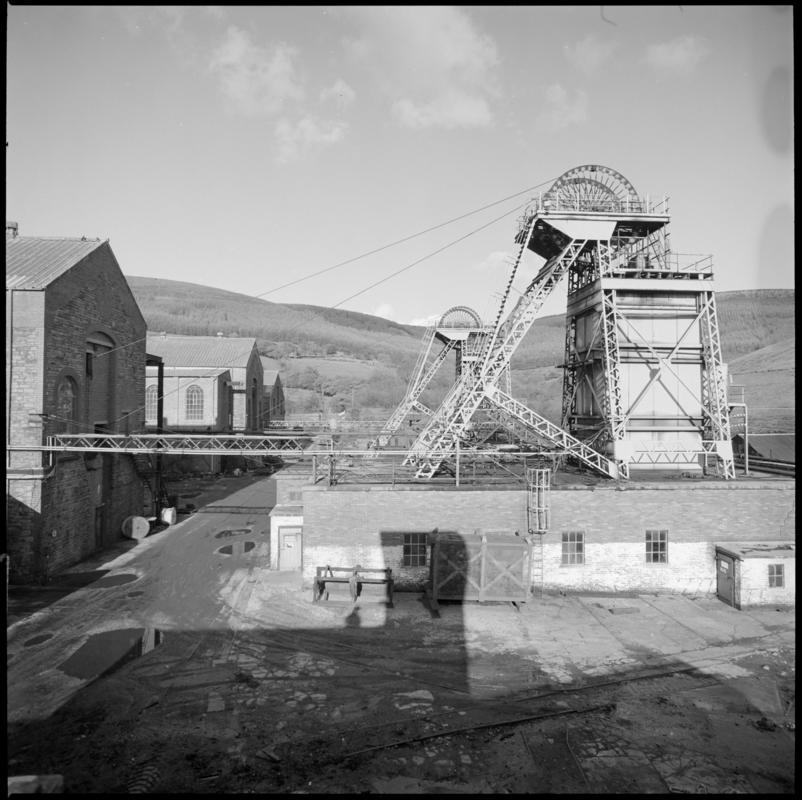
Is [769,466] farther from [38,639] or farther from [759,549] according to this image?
[38,639]

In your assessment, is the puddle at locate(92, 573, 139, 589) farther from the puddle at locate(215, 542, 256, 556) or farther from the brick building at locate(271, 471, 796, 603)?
the brick building at locate(271, 471, 796, 603)

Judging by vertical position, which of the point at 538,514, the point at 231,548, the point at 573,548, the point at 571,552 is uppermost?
the point at 538,514

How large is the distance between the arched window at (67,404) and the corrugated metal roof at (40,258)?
3.26 metres

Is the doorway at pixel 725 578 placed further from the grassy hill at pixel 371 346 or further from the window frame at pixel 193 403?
the window frame at pixel 193 403

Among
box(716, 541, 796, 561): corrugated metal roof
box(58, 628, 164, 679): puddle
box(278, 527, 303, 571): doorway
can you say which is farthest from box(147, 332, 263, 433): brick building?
box(716, 541, 796, 561): corrugated metal roof

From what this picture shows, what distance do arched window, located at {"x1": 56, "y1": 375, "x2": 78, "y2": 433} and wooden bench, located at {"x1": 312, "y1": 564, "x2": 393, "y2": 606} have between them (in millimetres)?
10150

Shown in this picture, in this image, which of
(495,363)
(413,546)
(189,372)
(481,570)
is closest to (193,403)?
(189,372)

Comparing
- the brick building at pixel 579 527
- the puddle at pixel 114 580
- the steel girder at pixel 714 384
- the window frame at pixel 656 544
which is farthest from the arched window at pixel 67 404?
the steel girder at pixel 714 384

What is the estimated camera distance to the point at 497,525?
1596 cm

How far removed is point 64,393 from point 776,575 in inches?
898

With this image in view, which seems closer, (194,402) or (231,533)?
(231,533)

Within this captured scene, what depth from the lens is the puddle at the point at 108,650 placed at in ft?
37.3

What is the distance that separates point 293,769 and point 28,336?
599 inches

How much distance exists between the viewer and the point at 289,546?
17.8 m
